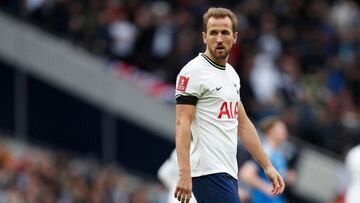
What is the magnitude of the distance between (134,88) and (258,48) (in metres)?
2.72

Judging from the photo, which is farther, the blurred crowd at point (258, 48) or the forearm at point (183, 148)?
the blurred crowd at point (258, 48)

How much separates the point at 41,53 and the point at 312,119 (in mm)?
5236

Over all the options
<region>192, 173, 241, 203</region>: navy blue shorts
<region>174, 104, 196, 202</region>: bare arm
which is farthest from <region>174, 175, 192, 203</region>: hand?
<region>192, 173, 241, 203</region>: navy blue shorts

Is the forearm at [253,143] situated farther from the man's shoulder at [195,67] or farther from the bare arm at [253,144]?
the man's shoulder at [195,67]

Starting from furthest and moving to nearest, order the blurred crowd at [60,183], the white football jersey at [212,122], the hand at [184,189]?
the blurred crowd at [60,183]
the white football jersey at [212,122]
the hand at [184,189]

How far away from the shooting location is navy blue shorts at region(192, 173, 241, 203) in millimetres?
8562

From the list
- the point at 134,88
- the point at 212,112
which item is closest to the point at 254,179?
the point at 212,112

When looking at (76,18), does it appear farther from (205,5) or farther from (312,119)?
(312,119)

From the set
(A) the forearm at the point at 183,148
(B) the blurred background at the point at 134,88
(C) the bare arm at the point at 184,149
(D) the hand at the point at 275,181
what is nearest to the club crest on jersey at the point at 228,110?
(C) the bare arm at the point at 184,149

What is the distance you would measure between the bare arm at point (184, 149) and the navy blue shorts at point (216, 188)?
1.49 feet

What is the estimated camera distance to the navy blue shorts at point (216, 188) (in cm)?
856

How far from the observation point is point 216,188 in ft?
28.1

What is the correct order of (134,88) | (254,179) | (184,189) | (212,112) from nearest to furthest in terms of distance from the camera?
(184,189) < (212,112) < (254,179) < (134,88)

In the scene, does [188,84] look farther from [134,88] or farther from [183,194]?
[134,88]
